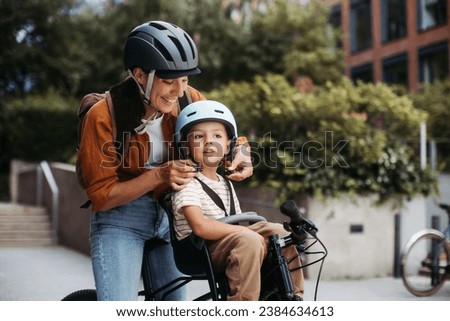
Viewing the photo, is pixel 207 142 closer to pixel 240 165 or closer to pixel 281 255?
pixel 240 165

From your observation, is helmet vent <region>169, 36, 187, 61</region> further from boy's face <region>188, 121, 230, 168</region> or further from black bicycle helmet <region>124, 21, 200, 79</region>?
boy's face <region>188, 121, 230, 168</region>

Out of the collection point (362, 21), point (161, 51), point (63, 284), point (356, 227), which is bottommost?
point (63, 284)

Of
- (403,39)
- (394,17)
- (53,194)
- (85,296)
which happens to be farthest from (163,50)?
(53,194)

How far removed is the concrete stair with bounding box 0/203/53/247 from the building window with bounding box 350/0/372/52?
4.96 metres

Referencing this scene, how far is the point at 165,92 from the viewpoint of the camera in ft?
7.97

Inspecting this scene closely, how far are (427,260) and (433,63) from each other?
10.4 feet

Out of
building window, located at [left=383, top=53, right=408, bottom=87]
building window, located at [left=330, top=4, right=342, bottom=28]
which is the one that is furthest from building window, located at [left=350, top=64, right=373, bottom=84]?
building window, located at [left=330, top=4, right=342, bottom=28]

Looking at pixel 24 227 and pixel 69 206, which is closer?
pixel 69 206

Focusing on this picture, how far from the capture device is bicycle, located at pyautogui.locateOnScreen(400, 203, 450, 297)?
5887 mm

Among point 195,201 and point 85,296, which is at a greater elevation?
point 195,201
